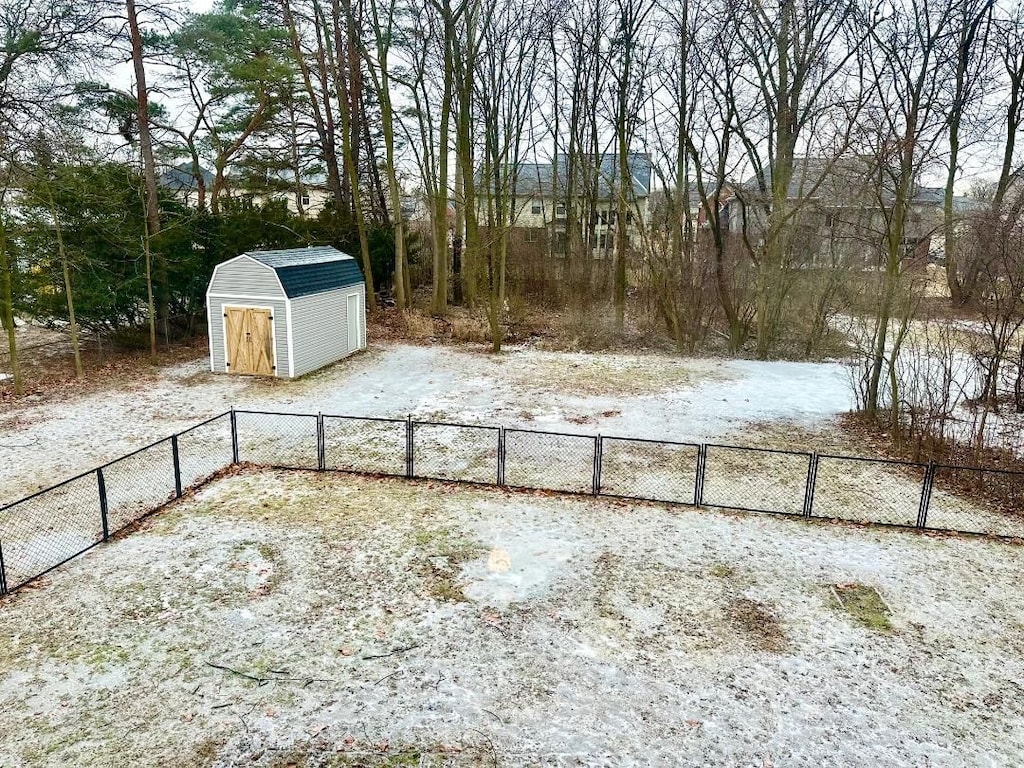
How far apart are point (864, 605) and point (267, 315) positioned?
13.5 meters

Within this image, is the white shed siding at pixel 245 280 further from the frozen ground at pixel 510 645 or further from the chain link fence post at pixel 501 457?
the chain link fence post at pixel 501 457

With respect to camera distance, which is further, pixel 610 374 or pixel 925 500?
pixel 610 374

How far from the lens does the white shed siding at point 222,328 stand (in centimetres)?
1612

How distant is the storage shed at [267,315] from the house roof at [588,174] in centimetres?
970

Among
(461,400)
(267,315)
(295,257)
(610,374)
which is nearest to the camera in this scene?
(461,400)

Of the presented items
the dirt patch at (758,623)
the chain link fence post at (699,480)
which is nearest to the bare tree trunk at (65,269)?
the chain link fence post at (699,480)

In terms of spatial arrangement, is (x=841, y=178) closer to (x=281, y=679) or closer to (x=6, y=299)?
(x=281, y=679)

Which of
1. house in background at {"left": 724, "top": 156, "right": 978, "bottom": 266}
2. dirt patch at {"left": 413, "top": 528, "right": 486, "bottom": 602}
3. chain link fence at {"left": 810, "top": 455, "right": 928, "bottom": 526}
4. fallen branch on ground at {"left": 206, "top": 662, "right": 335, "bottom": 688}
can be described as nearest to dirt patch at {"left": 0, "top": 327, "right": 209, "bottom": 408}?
dirt patch at {"left": 413, "top": 528, "right": 486, "bottom": 602}

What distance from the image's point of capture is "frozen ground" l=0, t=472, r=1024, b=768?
5094 millimetres

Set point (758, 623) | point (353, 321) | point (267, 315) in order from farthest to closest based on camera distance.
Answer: point (353, 321) → point (267, 315) → point (758, 623)

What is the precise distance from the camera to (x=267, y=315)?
53.1ft

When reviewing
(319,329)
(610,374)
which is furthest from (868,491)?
(319,329)

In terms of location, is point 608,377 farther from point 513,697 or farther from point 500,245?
point 513,697

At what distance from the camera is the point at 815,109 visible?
18219 millimetres
